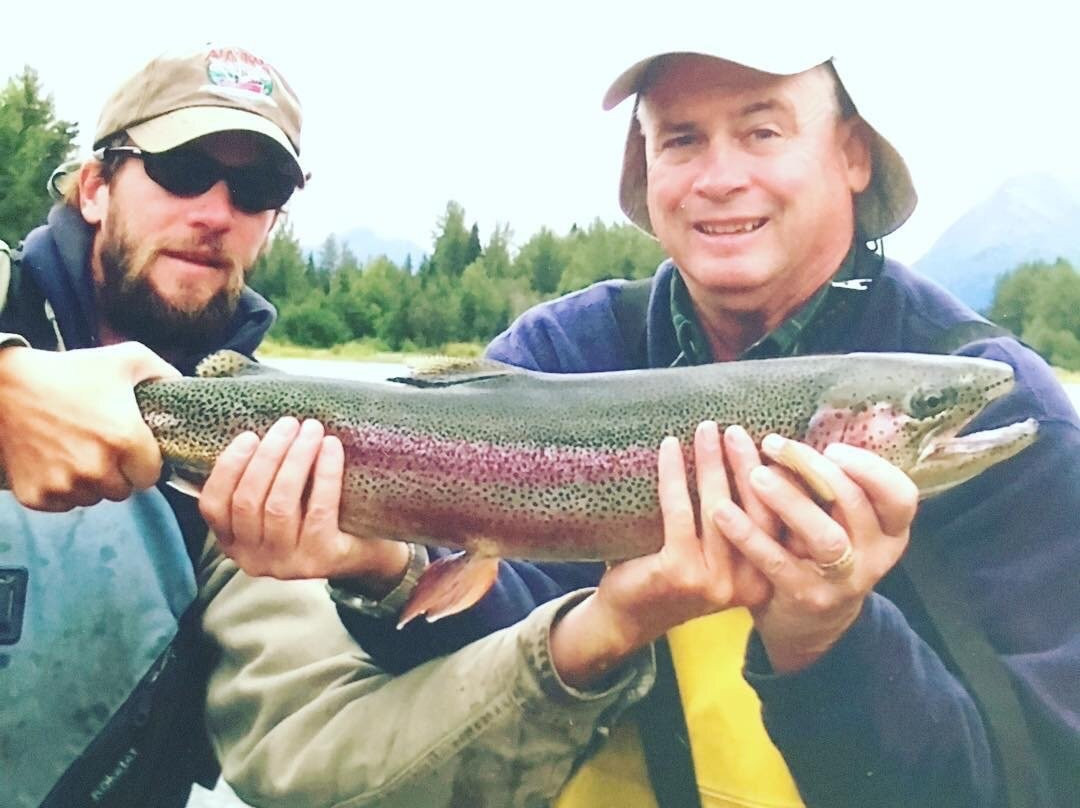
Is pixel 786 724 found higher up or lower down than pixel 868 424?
lower down

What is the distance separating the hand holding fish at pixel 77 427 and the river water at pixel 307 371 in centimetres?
23

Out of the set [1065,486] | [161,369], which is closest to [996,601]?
[1065,486]

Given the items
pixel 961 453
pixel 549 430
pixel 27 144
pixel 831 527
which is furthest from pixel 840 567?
pixel 27 144

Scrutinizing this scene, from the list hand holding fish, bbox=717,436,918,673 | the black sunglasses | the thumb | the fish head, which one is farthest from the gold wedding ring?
the black sunglasses

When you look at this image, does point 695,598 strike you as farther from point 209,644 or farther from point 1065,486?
point 209,644

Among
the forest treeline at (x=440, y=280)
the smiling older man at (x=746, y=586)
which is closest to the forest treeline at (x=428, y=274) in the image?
the forest treeline at (x=440, y=280)

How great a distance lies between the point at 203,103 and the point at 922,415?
3.06 feet

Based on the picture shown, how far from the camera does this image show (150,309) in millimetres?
1421

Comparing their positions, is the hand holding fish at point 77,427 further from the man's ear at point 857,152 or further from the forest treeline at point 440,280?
the man's ear at point 857,152

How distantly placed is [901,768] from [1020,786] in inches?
5.4

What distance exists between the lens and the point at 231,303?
55.6 inches

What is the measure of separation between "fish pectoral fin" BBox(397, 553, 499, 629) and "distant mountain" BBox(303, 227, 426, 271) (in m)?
0.47

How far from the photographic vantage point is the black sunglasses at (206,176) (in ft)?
4.41

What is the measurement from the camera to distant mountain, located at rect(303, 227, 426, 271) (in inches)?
57.5
